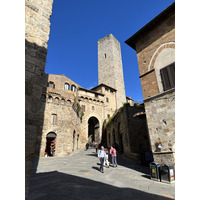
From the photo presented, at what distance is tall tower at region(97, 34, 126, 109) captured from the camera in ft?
111

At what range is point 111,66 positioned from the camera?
34.3 meters

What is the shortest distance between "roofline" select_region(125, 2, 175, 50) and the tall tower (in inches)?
889

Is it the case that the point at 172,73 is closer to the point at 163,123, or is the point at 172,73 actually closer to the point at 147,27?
the point at 163,123

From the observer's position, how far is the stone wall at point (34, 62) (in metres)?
2.92

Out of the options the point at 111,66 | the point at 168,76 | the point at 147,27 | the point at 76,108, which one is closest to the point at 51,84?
the point at 76,108

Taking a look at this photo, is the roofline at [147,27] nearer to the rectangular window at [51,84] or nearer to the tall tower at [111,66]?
the rectangular window at [51,84]

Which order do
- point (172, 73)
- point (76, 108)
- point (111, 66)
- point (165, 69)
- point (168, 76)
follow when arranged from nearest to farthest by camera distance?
point (172, 73) < point (168, 76) < point (165, 69) < point (76, 108) < point (111, 66)

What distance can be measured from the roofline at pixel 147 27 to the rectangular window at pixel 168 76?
3218mm

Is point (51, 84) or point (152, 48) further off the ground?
point (51, 84)

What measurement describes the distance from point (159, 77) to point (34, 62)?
7.06 metres

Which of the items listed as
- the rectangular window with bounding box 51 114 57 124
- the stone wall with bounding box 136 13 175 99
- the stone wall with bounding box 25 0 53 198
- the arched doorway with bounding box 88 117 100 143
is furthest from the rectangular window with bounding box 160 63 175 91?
the arched doorway with bounding box 88 117 100 143

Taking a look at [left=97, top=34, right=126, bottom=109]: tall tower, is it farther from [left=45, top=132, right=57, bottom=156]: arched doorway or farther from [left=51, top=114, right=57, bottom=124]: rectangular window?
[left=45, top=132, right=57, bottom=156]: arched doorway
